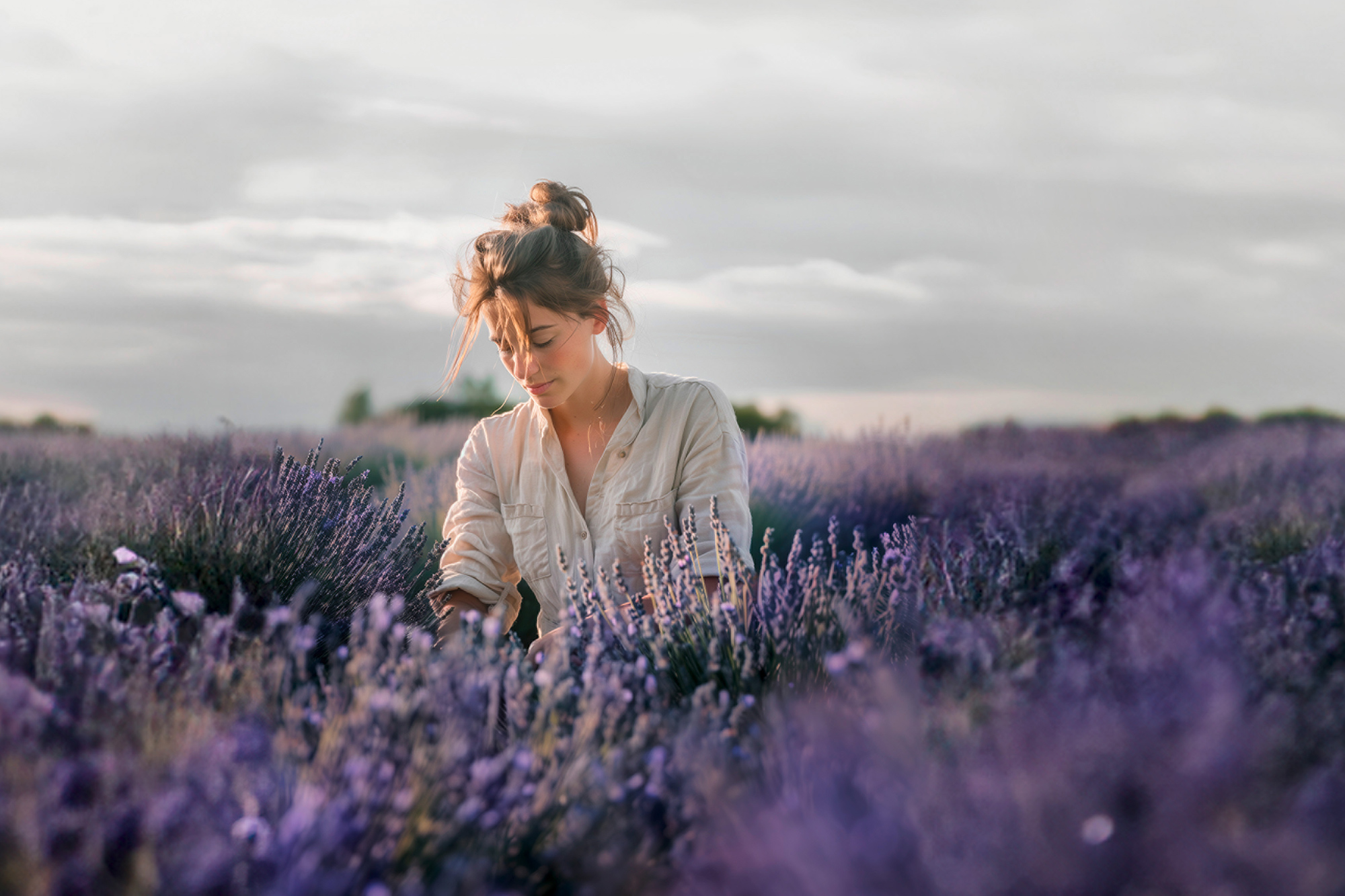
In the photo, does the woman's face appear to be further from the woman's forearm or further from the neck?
the woman's forearm

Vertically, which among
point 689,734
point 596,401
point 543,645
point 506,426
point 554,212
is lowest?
point 543,645

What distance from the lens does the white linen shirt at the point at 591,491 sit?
3.05 m

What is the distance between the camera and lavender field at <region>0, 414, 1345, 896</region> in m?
1.07

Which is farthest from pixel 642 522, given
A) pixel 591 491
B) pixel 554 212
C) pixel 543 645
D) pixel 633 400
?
pixel 554 212

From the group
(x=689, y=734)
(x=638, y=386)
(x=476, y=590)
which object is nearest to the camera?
(x=689, y=734)

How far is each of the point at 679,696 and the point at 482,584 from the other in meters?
1.28

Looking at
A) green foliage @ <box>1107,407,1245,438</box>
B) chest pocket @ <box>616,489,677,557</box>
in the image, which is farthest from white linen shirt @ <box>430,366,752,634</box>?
green foliage @ <box>1107,407,1245,438</box>

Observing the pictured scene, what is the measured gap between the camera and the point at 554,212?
3.25 metres

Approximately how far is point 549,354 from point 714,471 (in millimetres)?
639

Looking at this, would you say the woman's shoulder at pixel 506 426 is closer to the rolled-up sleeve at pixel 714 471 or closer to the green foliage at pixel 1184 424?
the rolled-up sleeve at pixel 714 471

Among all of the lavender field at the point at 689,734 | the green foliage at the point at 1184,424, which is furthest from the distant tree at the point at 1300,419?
the lavender field at the point at 689,734

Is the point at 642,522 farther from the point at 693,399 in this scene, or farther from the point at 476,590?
the point at 476,590

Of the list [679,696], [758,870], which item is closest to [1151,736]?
[758,870]

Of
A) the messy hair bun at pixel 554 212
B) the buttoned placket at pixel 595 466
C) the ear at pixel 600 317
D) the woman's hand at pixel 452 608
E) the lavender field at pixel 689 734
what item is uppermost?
the messy hair bun at pixel 554 212
